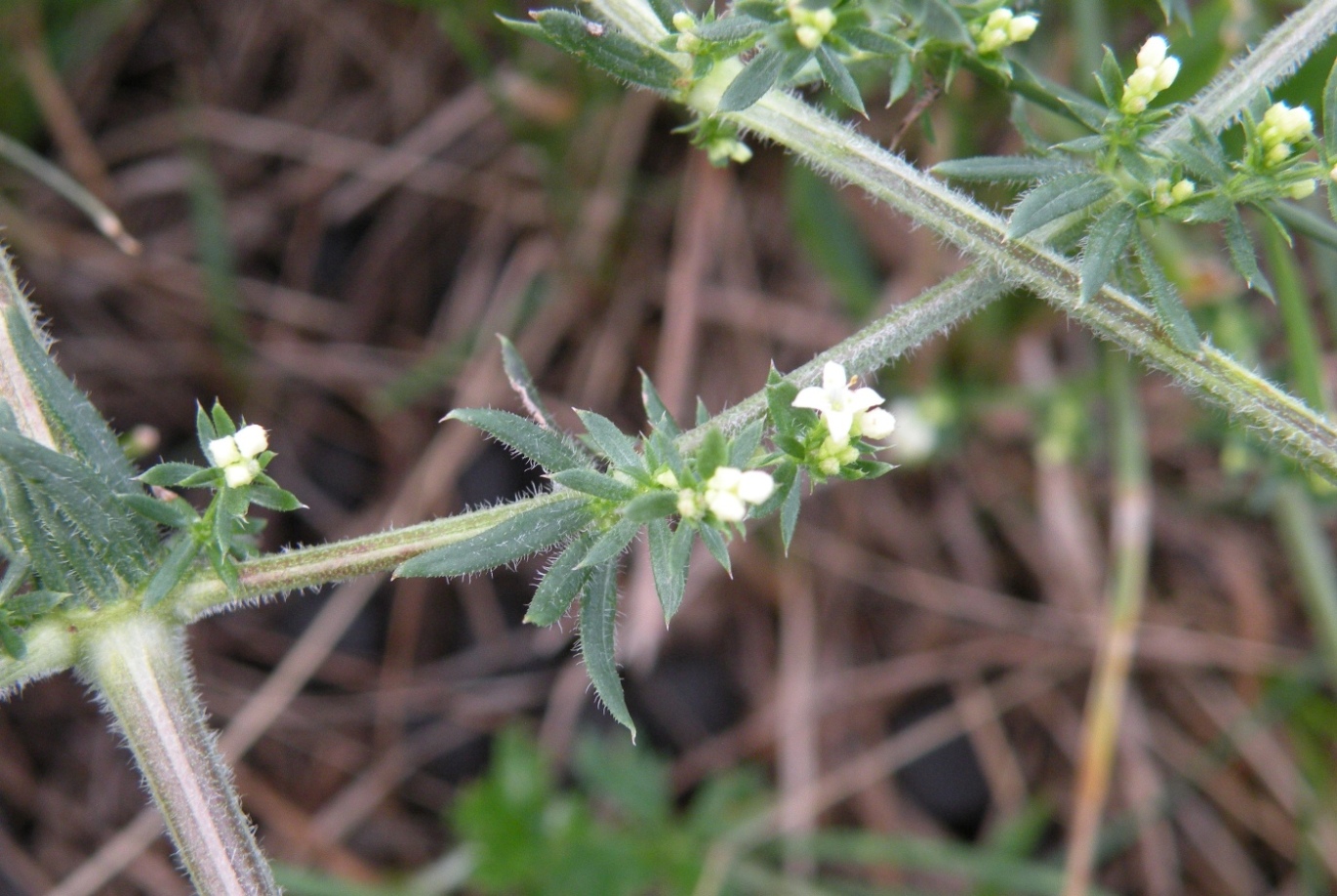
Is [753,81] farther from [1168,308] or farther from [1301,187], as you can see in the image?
[1301,187]

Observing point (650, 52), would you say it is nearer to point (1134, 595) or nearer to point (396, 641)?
point (1134, 595)

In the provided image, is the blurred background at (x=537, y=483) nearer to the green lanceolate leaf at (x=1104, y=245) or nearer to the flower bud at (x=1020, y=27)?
the flower bud at (x=1020, y=27)

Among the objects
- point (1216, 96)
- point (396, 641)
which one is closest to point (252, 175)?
point (396, 641)

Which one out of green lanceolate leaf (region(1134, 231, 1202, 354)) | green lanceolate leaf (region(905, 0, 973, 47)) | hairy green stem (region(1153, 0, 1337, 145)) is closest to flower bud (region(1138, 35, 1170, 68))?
hairy green stem (region(1153, 0, 1337, 145))

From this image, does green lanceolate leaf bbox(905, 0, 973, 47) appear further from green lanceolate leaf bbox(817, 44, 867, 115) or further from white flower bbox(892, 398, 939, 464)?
white flower bbox(892, 398, 939, 464)

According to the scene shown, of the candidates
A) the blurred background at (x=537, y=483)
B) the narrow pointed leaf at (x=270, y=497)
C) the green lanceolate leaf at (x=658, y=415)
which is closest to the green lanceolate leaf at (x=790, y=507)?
the green lanceolate leaf at (x=658, y=415)

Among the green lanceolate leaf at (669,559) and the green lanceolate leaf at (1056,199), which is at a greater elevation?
the green lanceolate leaf at (1056,199)
